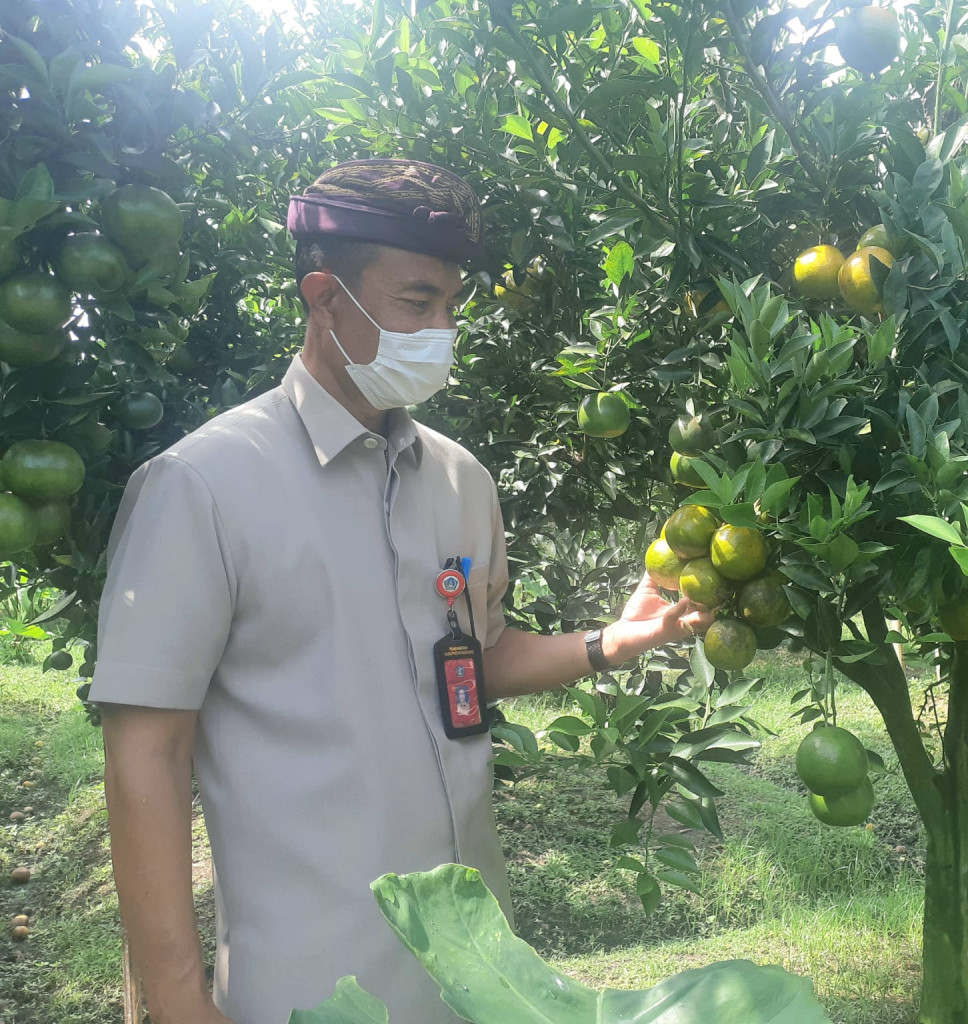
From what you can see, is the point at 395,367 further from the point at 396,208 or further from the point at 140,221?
the point at 140,221


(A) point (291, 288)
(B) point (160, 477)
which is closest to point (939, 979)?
(B) point (160, 477)

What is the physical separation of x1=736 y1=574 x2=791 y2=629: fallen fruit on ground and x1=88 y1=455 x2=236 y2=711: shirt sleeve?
2.39 ft

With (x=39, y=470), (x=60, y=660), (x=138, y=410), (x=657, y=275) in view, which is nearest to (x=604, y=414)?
(x=657, y=275)

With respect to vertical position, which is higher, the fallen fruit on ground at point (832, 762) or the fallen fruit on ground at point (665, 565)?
the fallen fruit on ground at point (665, 565)

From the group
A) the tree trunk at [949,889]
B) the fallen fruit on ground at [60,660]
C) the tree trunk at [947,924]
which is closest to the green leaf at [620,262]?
the tree trunk at [949,889]

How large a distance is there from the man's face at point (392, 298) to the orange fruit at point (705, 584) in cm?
61

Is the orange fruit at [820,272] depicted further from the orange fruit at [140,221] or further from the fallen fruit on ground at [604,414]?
the orange fruit at [140,221]

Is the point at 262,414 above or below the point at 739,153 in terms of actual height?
below

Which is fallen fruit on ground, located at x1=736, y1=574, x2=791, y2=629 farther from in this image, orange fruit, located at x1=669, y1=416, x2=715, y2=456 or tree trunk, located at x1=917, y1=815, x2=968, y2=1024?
tree trunk, located at x1=917, y1=815, x2=968, y2=1024

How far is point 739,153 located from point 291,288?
1.25 meters

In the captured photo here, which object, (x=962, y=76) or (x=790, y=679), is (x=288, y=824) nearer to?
(x=962, y=76)

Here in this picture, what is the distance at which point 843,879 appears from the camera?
3.68 metres

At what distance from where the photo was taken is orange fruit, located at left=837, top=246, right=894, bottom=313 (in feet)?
4.22

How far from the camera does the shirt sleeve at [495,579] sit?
1.73 m
